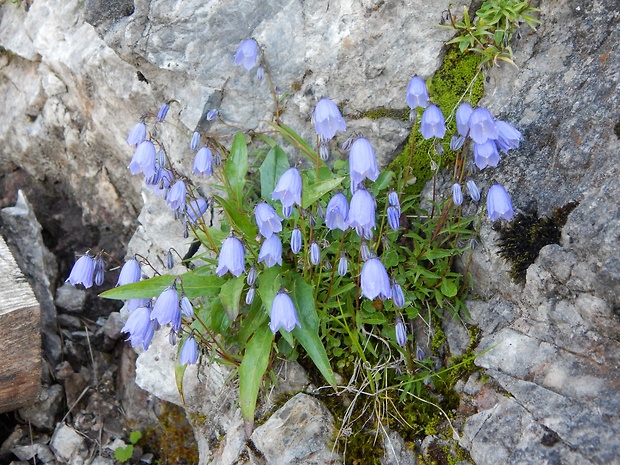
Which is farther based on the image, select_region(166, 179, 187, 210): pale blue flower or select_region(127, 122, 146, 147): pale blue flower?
select_region(127, 122, 146, 147): pale blue flower

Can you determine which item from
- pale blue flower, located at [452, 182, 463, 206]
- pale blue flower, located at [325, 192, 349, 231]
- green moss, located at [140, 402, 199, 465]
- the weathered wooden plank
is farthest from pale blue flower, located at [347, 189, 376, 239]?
green moss, located at [140, 402, 199, 465]

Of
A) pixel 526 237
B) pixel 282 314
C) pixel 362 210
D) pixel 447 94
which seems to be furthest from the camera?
pixel 447 94

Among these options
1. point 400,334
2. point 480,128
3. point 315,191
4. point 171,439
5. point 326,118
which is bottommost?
point 171,439

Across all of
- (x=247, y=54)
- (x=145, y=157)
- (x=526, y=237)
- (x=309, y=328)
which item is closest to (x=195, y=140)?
(x=145, y=157)

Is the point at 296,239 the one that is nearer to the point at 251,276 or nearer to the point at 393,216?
the point at 251,276

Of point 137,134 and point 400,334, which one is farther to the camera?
point 137,134

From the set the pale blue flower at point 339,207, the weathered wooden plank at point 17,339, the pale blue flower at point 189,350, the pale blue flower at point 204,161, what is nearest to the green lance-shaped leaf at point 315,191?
the pale blue flower at point 339,207

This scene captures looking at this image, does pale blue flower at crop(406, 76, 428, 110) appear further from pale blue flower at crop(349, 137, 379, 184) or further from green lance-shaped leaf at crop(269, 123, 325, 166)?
green lance-shaped leaf at crop(269, 123, 325, 166)
